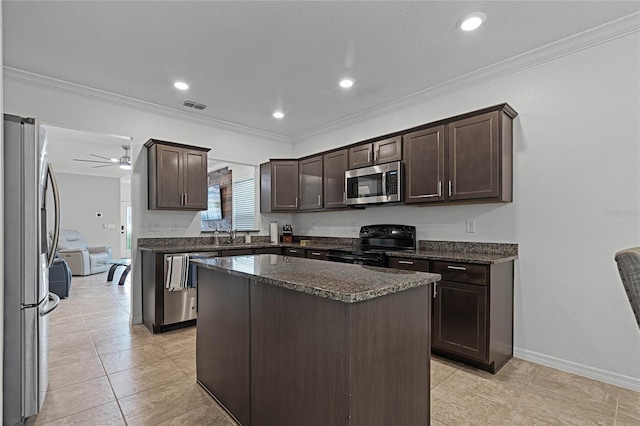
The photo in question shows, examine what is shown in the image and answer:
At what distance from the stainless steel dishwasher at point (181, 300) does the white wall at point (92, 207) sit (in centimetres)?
685

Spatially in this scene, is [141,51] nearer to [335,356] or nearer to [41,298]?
[41,298]

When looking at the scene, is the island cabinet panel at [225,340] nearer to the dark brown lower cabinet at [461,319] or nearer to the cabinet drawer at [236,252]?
the cabinet drawer at [236,252]

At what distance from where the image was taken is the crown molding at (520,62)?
2.50 meters

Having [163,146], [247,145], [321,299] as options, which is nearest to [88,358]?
[163,146]

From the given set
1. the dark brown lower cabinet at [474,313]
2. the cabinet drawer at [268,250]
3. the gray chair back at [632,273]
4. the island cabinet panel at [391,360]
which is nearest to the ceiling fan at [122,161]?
the cabinet drawer at [268,250]

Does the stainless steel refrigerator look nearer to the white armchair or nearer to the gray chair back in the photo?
the gray chair back

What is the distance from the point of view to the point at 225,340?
211 centimetres

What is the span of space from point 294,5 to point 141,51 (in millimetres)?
1507

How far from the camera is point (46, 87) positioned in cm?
345

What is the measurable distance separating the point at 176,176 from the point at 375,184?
2447 millimetres

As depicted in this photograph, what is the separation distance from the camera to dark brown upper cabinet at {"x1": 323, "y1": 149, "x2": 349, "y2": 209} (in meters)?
4.31

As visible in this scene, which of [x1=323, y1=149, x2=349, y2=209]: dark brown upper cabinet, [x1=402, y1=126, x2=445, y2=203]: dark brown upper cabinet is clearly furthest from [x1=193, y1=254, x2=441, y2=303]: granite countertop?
[x1=323, y1=149, x2=349, y2=209]: dark brown upper cabinet

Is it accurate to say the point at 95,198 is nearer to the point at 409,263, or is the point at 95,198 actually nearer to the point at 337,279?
the point at 409,263

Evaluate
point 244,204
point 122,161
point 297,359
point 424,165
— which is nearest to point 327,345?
point 297,359
